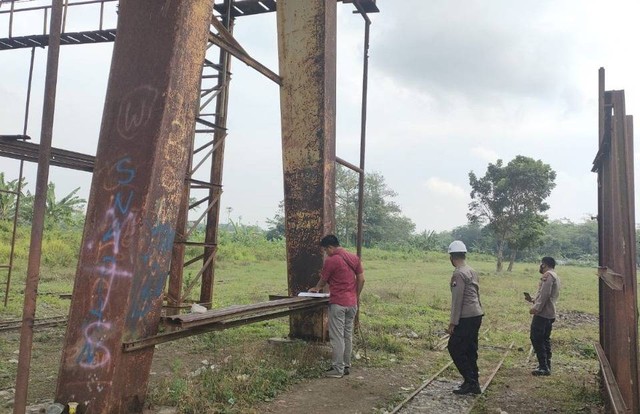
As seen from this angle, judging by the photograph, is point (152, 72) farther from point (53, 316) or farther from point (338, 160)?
point (53, 316)

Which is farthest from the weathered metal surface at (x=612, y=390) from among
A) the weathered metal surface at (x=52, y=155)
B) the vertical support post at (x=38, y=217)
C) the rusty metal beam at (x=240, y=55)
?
the weathered metal surface at (x=52, y=155)

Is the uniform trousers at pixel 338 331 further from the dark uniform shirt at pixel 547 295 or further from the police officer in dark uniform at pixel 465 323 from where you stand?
the dark uniform shirt at pixel 547 295

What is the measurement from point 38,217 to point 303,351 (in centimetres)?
443

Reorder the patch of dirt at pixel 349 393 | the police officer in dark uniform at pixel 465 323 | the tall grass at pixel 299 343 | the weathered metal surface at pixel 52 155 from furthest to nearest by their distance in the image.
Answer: the weathered metal surface at pixel 52 155
the police officer in dark uniform at pixel 465 323
the tall grass at pixel 299 343
the patch of dirt at pixel 349 393

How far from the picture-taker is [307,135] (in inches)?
289

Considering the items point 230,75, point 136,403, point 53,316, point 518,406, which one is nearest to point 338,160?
point 230,75

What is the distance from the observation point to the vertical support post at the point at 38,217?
3.00 metres

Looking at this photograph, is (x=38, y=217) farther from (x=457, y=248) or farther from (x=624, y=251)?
(x=457, y=248)

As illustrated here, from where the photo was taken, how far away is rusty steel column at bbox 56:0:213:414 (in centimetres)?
379

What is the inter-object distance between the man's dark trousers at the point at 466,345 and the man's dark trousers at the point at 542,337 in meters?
1.40

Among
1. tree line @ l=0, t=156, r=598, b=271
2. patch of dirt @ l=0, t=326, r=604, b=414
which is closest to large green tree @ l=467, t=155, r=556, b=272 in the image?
tree line @ l=0, t=156, r=598, b=271

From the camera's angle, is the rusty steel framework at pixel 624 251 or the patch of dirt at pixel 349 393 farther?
the patch of dirt at pixel 349 393

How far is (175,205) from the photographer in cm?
425

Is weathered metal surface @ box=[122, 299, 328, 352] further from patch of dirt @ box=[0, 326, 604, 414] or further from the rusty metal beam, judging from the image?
the rusty metal beam
